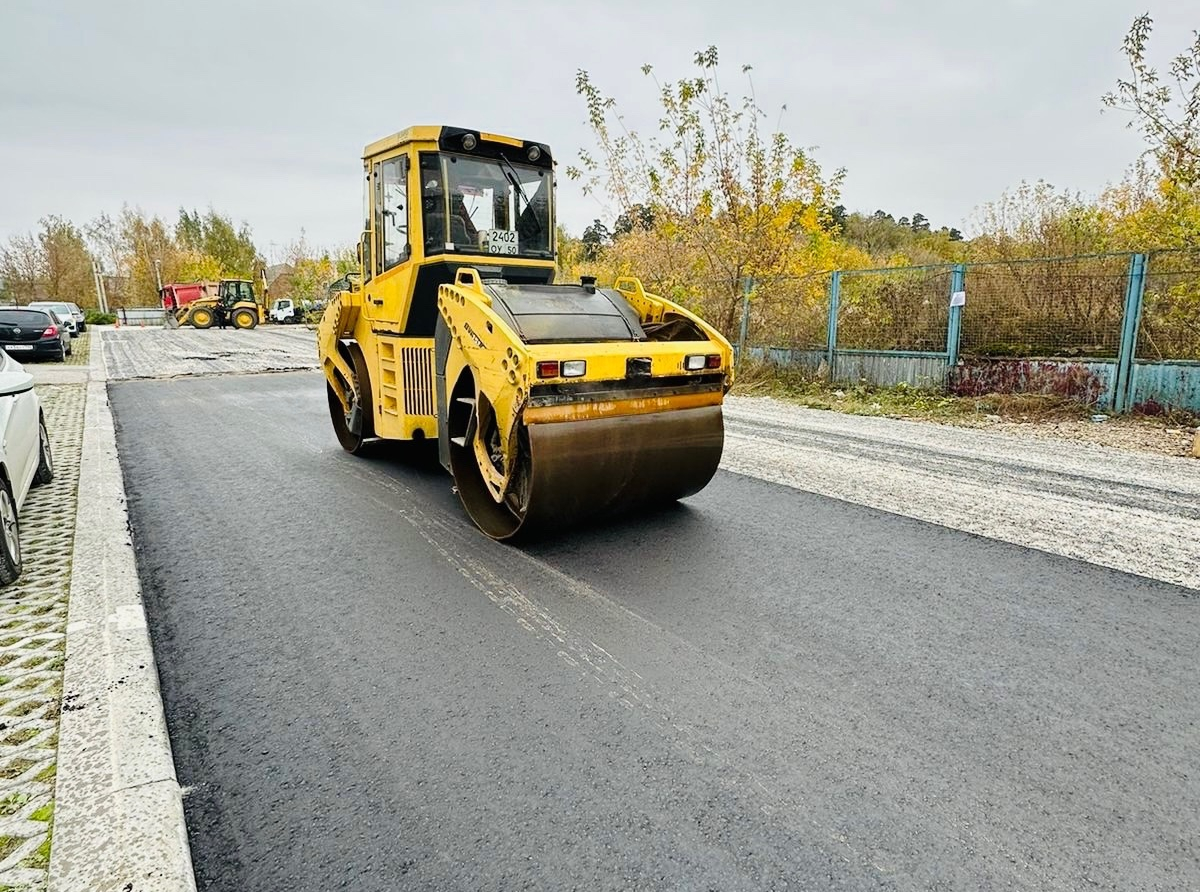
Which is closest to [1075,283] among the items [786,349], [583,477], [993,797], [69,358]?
[786,349]

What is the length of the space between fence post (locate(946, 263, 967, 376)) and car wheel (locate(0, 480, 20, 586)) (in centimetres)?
1041

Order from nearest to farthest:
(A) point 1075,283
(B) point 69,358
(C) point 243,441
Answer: (C) point 243,441 < (A) point 1075,283 < (B) point 69,358

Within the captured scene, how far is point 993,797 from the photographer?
2.23 m

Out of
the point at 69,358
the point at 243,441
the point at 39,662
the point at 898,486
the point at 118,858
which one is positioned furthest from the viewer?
the point at 69,358

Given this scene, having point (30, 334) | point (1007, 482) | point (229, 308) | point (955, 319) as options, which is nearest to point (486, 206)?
point (1007, 482)

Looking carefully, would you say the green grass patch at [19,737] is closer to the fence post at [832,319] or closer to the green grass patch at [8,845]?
the green grass patch at [8,845]

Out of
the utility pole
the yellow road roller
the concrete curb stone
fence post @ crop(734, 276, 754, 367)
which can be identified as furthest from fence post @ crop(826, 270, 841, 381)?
the utility pole

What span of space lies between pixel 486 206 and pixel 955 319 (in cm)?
729

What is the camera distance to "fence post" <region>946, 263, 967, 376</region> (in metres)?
9.97

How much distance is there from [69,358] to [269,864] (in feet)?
71.6

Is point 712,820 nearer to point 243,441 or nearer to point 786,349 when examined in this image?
point 243,441

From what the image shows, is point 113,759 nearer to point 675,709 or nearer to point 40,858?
point 40,858

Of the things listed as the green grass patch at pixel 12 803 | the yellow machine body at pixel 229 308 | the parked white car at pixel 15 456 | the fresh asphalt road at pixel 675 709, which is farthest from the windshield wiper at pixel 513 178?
the yellow machine body at pixel 229 308

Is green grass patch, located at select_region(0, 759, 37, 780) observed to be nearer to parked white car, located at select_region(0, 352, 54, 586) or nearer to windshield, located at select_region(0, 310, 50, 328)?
parked white car, located at select_region(0, 352, 54, 586)
